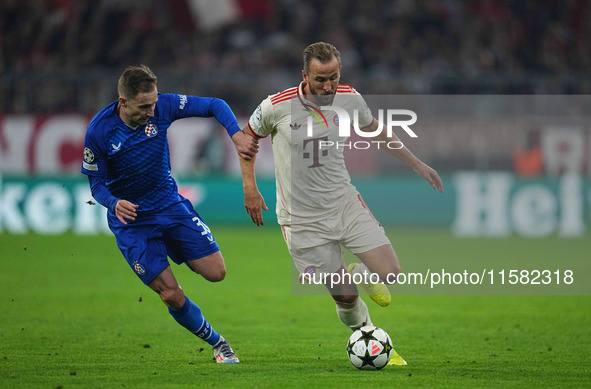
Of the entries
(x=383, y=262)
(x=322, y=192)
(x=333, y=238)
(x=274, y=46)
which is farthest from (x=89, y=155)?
(x=274, y=46)

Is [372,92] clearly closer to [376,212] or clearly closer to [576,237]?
[376,212]

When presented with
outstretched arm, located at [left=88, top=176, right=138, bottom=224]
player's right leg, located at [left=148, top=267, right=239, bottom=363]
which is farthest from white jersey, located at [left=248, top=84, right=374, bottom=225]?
outstretched arm, located at [left=88, top=176, right=138, bottom=224]

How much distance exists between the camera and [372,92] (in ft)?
56.0

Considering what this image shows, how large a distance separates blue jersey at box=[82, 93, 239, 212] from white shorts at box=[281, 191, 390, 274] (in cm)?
102

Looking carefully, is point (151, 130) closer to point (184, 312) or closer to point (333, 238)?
point (184, 312)

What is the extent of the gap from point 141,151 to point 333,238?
5.22ft

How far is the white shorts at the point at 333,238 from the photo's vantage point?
6633 millimetres

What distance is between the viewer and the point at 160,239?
266 inches

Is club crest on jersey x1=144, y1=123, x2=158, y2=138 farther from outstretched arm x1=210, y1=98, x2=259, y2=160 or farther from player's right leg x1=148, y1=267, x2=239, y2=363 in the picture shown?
player's right leg x1=148, y1=267, x2=239, y2=363

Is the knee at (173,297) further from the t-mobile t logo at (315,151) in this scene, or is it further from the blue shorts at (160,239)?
the t-mobile t logo at (315,151)

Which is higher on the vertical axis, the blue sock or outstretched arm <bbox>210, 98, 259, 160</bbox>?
outstretched arm <bbox>210, 98, 259, 160</bbox>

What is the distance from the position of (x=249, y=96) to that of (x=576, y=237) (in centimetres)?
669

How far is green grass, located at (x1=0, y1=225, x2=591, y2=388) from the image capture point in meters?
6.11

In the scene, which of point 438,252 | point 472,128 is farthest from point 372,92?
point 438,252
